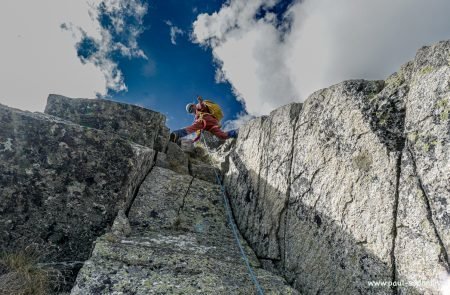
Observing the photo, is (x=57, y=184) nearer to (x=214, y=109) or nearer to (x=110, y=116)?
(x=110, y=116)

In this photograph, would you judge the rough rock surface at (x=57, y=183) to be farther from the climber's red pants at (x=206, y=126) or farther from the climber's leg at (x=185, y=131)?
the climber's red pants at (x=206, y=126)

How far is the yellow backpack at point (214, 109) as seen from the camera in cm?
1705

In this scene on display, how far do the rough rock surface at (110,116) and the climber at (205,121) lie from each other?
391 centimetres

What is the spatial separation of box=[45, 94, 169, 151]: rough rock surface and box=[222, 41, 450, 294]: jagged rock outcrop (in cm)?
428

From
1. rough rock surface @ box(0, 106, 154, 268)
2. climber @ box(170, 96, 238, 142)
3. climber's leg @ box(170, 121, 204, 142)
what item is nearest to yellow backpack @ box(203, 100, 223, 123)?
climber @ box(170, 96, 238, 142)

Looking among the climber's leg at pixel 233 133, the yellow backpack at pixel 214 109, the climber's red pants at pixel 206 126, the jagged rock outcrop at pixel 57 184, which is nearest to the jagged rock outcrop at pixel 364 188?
the jagged rock outcrop at pixel 57 184

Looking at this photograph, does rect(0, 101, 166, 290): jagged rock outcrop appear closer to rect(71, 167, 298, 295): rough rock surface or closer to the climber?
rect(71, 167, 298, 295): rough rock surface

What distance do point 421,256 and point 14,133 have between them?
309 inches

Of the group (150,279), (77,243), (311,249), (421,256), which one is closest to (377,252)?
(421,256)

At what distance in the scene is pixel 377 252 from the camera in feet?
15.5

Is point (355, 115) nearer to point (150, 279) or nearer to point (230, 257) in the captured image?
point (230, 257)

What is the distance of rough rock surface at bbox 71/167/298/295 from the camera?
203 inches

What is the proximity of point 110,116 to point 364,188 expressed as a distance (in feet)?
24.0

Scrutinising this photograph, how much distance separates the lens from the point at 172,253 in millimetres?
6133
